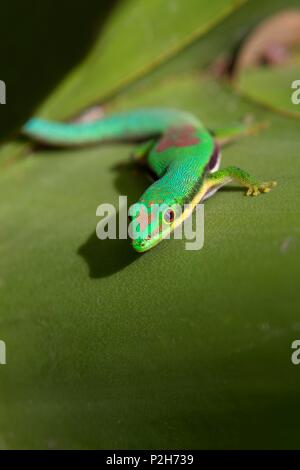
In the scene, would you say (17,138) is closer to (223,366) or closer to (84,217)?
(84,217)

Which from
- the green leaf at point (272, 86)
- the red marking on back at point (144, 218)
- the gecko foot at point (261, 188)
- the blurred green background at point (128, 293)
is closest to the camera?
the blurred green background at point (128, 293)

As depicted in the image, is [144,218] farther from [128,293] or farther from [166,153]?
[166,153]

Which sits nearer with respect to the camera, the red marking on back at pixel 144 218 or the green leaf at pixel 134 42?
the red marking on back at pixel 144 218

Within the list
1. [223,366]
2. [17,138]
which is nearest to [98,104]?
[17,138]

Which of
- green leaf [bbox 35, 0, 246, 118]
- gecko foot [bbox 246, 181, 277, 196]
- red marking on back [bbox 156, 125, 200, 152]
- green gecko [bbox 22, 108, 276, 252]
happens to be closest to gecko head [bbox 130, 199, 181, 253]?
green gecko [bbox 22, 108, 276, 252]

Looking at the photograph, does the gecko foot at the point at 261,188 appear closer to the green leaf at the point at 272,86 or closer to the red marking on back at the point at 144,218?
the red marking on back at the point at 144,218

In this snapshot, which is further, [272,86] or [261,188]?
[272,86]

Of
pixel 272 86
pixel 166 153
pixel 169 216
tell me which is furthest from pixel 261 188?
pixel 272 86

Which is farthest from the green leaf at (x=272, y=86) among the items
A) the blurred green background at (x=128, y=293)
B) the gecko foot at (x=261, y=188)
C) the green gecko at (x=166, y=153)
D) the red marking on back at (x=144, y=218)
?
the red marking on back at (x=144, y=218)
